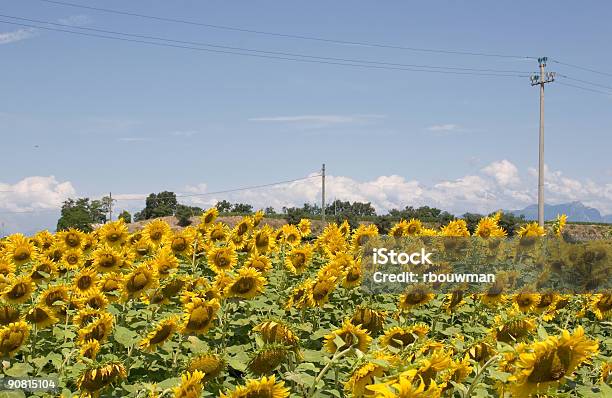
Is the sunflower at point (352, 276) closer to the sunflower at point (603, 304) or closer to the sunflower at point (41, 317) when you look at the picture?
the sunflower at point (603, 304)

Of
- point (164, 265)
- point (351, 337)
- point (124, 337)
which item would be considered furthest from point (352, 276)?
point (351, 337)

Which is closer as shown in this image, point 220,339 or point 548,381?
point 548,381

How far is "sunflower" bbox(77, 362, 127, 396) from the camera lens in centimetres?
384

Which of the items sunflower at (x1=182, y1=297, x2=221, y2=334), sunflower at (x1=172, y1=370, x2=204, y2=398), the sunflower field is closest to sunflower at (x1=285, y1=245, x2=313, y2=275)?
the sunflower field

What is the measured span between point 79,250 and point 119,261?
4.40 ft

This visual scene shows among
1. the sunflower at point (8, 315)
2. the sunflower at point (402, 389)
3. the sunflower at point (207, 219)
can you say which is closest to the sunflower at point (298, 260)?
the sunflower at point (207, 219)

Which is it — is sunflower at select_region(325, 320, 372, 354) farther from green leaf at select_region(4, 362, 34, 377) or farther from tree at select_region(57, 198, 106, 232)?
tree at select_region(57, 198, 106, 232)

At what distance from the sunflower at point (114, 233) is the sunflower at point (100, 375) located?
14.9ft

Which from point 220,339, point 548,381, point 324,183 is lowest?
point 220,339

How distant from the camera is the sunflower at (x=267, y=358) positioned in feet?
11.8

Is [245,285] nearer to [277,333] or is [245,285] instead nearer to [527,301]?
[277,333]

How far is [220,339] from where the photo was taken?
5402 millimetres

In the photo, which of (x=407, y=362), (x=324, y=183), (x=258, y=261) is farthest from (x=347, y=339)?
(x=324, y=183)

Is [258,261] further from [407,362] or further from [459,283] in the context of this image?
[407,362]
